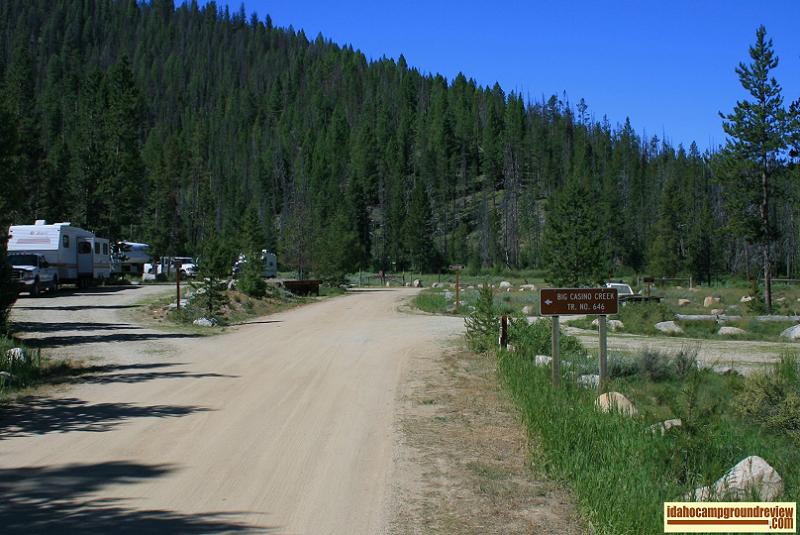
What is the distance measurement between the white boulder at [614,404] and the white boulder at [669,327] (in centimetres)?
1496

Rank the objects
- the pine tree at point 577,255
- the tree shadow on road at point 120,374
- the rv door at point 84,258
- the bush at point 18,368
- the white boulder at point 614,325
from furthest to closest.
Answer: the rv door at point 84,258 → the pine tree at point 577,255 → the white boulder at point 614,325 → the tree shadow on road at point 120,374 → the bush at point 18,368

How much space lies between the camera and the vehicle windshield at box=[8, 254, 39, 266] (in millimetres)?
30062

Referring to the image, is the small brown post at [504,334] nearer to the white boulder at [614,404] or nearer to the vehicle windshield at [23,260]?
the white boulder at [614,404]

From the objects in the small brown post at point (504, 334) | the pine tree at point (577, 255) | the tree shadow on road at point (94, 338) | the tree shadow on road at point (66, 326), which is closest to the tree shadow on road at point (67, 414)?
the tree shadow on road at point (94, 338)

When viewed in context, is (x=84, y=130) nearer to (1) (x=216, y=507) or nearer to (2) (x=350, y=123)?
(1) (x=216, y=507)

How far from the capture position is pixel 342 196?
116500mm

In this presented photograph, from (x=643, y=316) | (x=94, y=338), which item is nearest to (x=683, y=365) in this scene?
(x=643, y=316)

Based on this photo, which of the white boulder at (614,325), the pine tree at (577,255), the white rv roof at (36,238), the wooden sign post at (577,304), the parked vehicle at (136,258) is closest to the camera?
the wooden sign post at (577,304)

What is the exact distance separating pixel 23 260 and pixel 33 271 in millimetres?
609

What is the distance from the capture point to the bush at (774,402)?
8703 mm

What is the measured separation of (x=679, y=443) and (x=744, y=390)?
401cm

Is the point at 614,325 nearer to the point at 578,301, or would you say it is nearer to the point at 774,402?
the point at 578,301

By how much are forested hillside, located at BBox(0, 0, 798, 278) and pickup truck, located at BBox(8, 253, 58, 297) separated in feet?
17.8

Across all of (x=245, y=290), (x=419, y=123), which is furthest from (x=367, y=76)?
(x=245, y=290)
